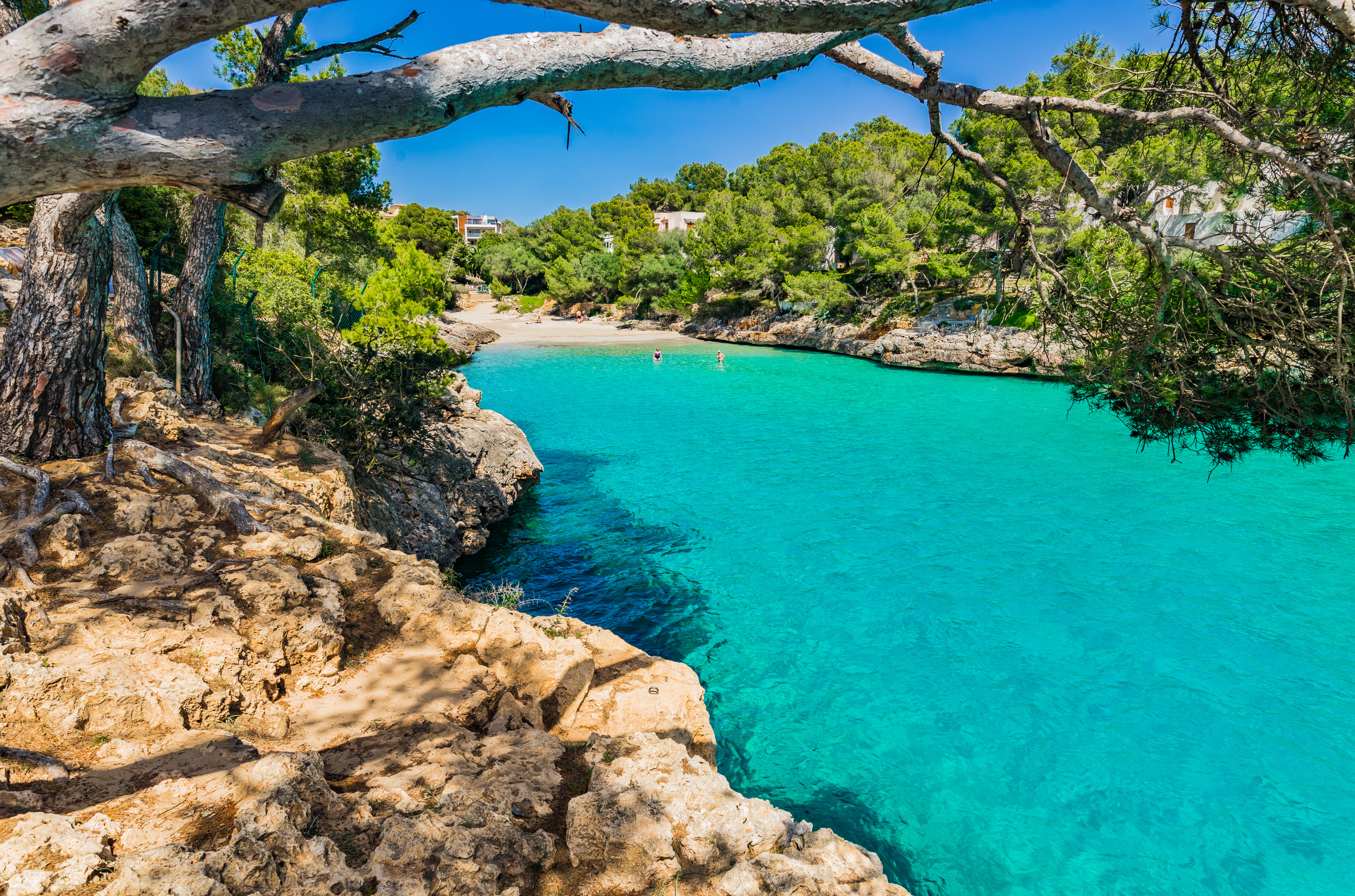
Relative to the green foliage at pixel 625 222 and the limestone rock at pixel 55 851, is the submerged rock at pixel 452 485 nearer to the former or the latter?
the limestone rock at pixel 55 851

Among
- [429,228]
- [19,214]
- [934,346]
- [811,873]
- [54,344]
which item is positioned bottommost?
[811,873]

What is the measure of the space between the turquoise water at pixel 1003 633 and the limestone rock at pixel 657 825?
3.24m

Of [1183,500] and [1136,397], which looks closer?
[1136,397]

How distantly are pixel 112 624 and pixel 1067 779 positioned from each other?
8204 millimetres

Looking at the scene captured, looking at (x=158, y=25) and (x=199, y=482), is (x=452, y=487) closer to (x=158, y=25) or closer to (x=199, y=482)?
(x=199, y=482)

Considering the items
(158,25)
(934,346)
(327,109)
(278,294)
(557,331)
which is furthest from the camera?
(557,331)

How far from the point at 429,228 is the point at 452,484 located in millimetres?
60525

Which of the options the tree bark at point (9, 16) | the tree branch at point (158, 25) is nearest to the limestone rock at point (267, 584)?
the tree branch at point (158, 25)

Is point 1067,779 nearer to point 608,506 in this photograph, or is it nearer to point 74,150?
point 74,150

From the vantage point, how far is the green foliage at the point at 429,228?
6391 centimetres

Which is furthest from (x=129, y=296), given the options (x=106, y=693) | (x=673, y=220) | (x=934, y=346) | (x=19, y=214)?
(x=673, y=220)

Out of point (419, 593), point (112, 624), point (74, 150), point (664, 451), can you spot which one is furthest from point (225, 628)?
point (664, 451)

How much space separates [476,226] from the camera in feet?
372

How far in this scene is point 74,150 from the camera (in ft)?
6.21
